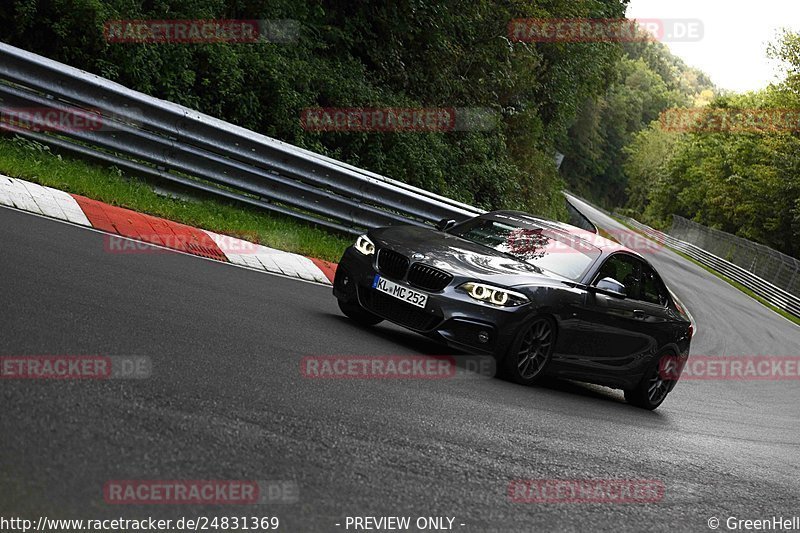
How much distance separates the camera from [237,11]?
19.5m

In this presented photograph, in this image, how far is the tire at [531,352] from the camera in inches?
341

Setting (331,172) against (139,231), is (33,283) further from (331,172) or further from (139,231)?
(331,172)

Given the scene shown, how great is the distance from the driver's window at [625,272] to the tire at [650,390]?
2.72 feet

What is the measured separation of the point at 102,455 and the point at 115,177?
330 inches

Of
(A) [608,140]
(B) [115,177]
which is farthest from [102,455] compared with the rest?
(A) [608,140]

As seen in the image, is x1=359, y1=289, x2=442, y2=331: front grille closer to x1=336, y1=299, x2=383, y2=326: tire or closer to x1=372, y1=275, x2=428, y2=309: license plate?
x1=372, y1=275, x2=428, y2=309: license plate

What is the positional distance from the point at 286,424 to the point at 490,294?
12.0 ft

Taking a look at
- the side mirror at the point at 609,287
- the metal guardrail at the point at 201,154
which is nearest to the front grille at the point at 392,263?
the side mirror at the point at 609,287

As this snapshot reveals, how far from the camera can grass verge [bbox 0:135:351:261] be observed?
10970 millimetres
